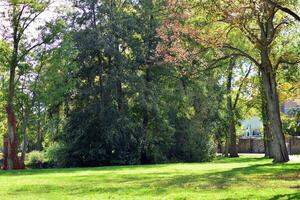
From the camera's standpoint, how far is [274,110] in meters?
23.7

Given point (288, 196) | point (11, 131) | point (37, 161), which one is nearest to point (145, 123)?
point (11, 131)

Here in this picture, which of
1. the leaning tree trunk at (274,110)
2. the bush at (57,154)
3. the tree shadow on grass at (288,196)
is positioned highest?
the leaning tree trunk at (274,110)

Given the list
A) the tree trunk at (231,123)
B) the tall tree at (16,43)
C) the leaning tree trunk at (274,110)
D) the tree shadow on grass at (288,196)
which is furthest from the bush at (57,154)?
the tree shadow on grass at (288,196)

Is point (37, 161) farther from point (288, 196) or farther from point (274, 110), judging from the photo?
point (288, 196)

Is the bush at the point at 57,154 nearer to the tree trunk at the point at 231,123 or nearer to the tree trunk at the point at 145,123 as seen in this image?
the tree trunk at the point at 145,123

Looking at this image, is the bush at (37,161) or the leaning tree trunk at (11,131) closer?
the leaning tree trunk at (11,131)

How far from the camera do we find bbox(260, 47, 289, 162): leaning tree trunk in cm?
2350

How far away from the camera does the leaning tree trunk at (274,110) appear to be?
23500mm

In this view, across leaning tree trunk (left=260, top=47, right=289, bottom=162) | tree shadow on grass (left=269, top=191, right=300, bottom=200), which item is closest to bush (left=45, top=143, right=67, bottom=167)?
leaning tree trunk (left=260, top=47, right=289, bottom=162)

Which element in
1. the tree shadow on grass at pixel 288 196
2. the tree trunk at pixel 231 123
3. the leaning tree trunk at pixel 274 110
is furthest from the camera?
the tree trunk at pixel 231 123

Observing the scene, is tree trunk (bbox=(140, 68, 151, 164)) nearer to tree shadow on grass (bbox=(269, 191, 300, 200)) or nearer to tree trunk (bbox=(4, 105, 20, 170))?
tree trunk (bbox=(4, 105, 20, 170))

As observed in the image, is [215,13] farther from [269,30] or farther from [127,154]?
[127,154]

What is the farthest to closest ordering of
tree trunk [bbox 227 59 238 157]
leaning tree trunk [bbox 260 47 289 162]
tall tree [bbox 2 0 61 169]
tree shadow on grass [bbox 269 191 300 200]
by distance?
tree trunk [bbox 227 59 238 157] → tall tree [bbox 2 0 61 169] → leaning tree trunk [bbox 260 47 289 162] → tree shadow on grass [bbox 269 191 300 200]

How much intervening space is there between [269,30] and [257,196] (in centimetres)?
1528
